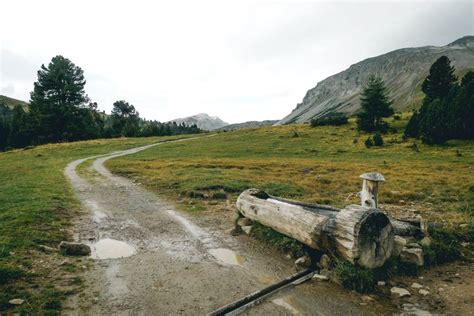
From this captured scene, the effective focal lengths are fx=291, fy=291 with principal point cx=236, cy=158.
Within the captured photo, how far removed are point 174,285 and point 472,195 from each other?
543 inches

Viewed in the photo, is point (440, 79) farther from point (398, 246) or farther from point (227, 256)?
point (227, 256)

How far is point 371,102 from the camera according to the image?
4881cm

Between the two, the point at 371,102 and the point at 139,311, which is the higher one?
the point at 371,102

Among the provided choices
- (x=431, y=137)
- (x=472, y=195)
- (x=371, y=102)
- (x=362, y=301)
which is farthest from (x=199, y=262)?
(x=371, y=102)

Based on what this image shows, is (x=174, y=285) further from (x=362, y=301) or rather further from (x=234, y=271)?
(x=362, y=301)

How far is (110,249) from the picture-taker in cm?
698

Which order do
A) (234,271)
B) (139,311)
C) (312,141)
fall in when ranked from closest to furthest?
(139,311), (234,271), (312,141)

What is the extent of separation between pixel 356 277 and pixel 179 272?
11.1 ft

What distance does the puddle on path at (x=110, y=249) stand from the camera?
21.6 ft

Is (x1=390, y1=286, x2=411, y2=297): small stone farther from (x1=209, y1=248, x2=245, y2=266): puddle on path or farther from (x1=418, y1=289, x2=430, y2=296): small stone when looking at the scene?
(x1=209, y1=248, x2=245, y2=266): puddle on path

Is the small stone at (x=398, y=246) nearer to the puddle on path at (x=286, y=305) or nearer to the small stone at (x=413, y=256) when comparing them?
the small stone at (x=413, y=256)

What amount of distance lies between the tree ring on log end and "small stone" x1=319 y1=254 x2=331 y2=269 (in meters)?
0.65

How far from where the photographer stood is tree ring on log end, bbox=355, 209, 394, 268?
5.46m

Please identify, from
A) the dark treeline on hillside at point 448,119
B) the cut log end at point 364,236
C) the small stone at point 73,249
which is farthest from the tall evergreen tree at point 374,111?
the small stone at point 73,249
